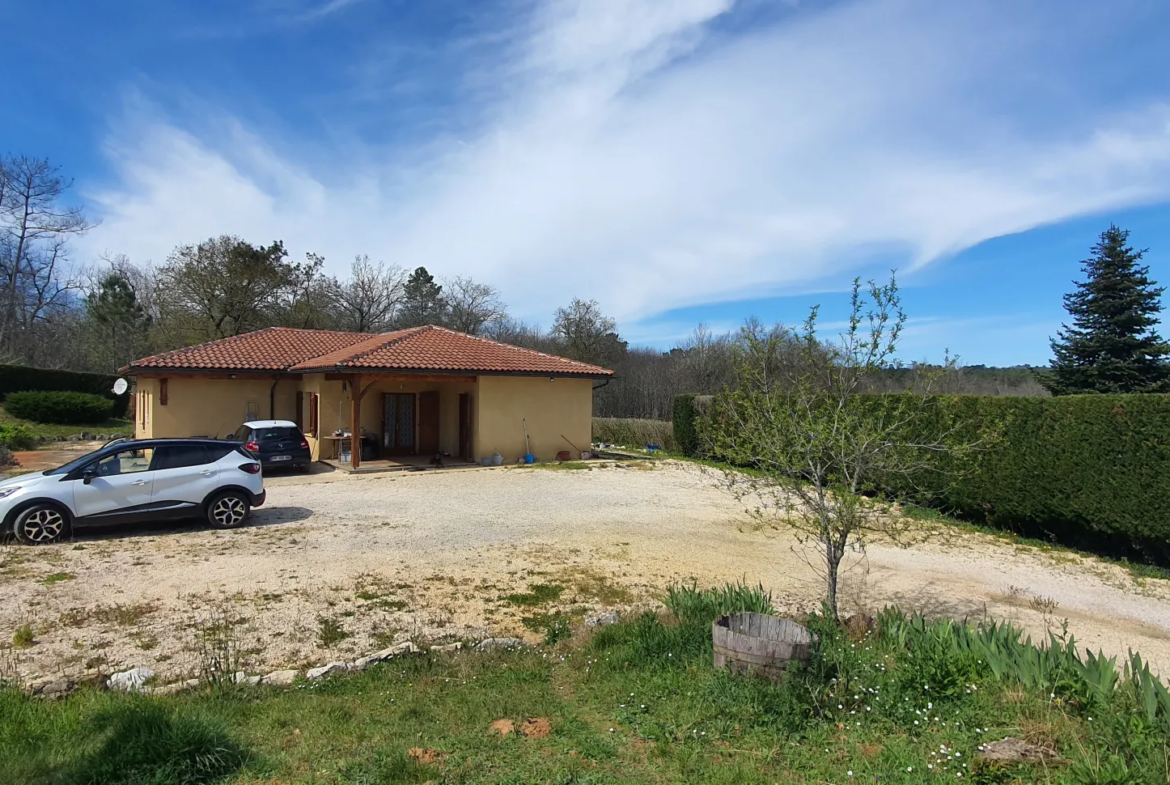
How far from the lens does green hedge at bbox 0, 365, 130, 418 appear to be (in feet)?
95.6

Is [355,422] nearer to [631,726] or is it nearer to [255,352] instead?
[255,352]

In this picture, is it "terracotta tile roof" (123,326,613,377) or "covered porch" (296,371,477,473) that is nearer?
"terracotta tile roof" (123,326,613,377)

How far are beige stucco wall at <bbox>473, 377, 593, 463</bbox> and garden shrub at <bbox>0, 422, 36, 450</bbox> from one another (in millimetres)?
15789

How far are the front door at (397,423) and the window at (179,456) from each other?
1076cm

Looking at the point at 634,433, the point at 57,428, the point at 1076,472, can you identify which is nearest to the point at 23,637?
the point at 1076,472

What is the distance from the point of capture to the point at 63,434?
2633 cm

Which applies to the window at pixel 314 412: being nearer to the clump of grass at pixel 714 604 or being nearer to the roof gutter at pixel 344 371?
the roof gutter at pixel 344 371

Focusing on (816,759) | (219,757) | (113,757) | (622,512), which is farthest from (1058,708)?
(622,512)

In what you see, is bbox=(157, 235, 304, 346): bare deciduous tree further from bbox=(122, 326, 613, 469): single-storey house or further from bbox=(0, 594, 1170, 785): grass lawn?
bbox=(0, 594, 1170, 785): grass lawn

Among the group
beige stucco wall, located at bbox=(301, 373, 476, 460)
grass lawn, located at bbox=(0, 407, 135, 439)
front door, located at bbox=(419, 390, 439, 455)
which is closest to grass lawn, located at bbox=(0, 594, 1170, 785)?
beige stucco wall, located at bbox=(301, 373, 476, 460)

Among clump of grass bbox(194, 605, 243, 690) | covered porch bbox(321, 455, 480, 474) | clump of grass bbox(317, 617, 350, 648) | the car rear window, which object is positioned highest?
the car rear window

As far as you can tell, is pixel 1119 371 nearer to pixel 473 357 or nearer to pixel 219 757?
pixel 473 357

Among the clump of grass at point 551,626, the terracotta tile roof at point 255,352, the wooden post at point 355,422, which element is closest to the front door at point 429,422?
the wooden post at point 355,422

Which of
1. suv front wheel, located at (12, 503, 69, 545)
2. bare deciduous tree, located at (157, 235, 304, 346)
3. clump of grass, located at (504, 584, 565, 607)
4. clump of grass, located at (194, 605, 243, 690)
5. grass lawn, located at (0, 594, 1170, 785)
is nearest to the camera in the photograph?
grass lawn, located at (0, 594, 1170, 785)
